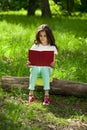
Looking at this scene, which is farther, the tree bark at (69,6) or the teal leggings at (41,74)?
the tree bark at (69,6)

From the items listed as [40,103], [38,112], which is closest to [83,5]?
[40,103]

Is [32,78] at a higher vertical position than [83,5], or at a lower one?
higher

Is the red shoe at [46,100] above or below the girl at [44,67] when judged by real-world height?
below

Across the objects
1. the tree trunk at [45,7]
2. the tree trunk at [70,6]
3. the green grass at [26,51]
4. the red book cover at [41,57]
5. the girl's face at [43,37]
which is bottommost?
the tree trunk at [70,6]

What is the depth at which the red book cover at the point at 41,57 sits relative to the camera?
7.23m

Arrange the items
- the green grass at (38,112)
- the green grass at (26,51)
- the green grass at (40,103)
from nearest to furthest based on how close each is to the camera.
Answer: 1. the green grass at (38,112)
2. the green grass at (40,103)
3. the green grass at (26,51)

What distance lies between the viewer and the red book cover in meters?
7.23

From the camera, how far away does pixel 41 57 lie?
285 inches

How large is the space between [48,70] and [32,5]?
1957cm

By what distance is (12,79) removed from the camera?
25.1ft

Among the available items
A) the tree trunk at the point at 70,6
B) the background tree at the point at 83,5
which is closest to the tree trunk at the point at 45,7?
the tree trunk at the point at 70,6

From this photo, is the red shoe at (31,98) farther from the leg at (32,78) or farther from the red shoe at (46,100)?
the red shoe at (46,100)

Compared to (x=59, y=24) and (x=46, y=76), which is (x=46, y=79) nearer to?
(x=46, y=76)

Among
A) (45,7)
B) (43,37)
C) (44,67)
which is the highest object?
(43,37)
